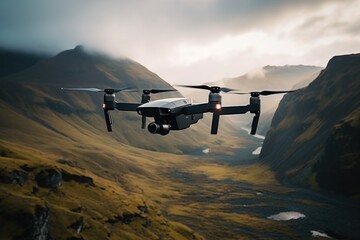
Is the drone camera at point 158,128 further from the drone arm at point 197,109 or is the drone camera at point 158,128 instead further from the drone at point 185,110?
the drone arm at point 197,109

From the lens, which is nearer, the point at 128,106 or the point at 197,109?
the point at 197,109

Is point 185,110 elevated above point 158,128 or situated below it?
above

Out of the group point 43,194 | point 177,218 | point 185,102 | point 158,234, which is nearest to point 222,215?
point 177,218

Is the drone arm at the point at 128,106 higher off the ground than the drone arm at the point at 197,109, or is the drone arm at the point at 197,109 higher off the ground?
the drone arm at the point at 197,109

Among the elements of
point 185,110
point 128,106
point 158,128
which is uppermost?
point 185,110

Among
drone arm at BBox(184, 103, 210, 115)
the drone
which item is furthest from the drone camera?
drone arm at BBox(184, 103, 210, 115)

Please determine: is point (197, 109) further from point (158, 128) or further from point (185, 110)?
point (158, 128)

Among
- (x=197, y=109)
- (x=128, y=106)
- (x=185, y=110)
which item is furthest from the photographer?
(x=128, y=106)

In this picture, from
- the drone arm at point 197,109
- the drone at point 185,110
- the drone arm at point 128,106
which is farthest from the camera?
the drone arm at point 128,106

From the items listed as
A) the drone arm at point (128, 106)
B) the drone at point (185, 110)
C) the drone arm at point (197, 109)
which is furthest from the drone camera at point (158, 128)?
the drone arm at point (128, 106)

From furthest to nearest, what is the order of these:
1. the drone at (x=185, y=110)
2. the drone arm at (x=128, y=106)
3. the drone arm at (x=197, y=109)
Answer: the drone arm at (x=128, y=106)
the drone arm at (x=197, y=109)
the drone at (x=185, y=110)

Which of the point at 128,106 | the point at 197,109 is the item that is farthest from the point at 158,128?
the point at 128,106

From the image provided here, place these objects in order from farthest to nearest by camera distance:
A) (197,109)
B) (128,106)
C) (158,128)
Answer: (128,106) < (158,128) < (197,109)
